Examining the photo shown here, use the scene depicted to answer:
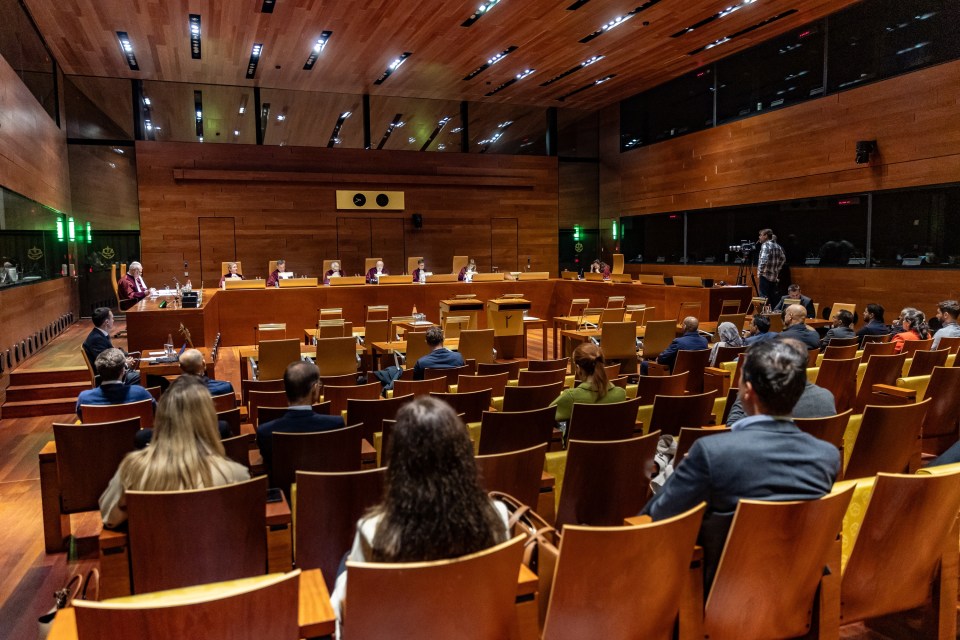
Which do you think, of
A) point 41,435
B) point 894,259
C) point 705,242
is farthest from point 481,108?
point 41,435

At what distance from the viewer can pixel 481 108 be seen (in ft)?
53.8

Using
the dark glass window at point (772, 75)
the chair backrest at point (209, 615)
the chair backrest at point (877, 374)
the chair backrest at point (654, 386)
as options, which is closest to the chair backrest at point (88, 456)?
the chair backrest at point (209, 615)

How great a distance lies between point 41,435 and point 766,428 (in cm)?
666

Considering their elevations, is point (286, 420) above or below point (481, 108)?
below

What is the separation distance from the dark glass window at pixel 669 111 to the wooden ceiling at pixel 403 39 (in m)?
0.39

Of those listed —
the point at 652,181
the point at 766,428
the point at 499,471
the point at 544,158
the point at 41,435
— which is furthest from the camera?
the point at 544,158

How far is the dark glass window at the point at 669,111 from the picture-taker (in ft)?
45.5

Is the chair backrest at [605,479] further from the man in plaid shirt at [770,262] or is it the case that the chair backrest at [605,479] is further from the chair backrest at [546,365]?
the man in plaid shirt at [770,262]

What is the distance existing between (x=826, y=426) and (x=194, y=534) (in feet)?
9.07

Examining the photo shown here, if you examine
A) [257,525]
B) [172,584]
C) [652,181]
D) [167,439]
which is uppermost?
[652,181]

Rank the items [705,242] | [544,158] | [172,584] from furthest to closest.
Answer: [544,158] < [705,242] < [172,584]

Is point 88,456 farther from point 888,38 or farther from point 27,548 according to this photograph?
point 888,38

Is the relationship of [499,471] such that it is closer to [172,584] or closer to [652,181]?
[172,584]

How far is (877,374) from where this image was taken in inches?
189
